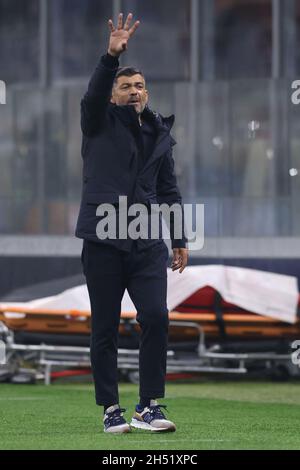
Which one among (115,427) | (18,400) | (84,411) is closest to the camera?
(115,427)

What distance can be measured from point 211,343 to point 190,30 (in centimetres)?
635

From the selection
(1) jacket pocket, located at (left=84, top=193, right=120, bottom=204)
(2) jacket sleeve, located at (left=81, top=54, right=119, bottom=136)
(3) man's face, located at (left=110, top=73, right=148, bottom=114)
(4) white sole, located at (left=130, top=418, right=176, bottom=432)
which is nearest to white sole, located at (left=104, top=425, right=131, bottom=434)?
(4) white sole, located at (left=130, top=418, right=176, bottom=432)

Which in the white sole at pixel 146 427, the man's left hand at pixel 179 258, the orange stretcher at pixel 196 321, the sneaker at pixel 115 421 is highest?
the man's left hand at pixel 179 258

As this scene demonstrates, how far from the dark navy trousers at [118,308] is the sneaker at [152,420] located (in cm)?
7

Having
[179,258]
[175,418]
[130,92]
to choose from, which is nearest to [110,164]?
[130,92]

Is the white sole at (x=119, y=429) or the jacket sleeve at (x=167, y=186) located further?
the jacket sleeve at (x=167, y=186)

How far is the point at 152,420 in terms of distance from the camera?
7.41 m

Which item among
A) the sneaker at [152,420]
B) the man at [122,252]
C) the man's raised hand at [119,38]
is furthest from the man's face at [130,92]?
the sneaker at [152,420]

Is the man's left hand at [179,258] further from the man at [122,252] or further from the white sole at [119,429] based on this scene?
the white sole at [119,429]

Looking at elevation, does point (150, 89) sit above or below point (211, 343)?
above

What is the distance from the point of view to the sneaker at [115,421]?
736cm

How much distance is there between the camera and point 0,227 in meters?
20.0
